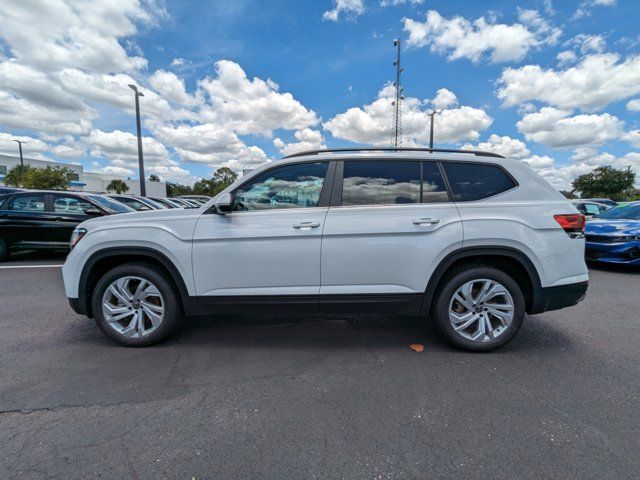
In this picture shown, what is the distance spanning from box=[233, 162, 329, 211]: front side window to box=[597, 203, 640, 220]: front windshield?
7561 millimetres

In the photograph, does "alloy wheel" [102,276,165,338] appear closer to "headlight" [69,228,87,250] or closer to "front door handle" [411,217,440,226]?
"headlight" [69,228,87,250]

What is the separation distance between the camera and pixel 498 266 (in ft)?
10.6

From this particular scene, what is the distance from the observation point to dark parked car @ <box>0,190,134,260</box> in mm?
7484

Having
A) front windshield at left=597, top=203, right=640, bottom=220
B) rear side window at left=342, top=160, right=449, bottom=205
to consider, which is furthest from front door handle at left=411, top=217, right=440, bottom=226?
front windshield at left=597, top=203, right=640, bottom=220

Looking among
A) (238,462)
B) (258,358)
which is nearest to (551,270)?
(258,358)

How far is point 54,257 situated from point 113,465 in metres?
8.48

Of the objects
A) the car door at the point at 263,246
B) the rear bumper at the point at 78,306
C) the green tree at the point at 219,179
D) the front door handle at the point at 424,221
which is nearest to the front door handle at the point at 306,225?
the car door at the point at 263,246

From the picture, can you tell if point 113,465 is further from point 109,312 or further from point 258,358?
point 109,312

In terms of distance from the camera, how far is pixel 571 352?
10.6ft

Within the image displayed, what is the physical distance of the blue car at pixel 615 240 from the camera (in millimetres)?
6457

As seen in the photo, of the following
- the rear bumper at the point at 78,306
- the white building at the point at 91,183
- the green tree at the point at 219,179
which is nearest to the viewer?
the rear bumper at the point at 78,306

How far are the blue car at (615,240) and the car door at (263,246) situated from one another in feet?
21.3

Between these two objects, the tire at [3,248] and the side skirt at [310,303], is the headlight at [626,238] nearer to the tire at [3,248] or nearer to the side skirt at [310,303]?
the side skirt at [310,303]

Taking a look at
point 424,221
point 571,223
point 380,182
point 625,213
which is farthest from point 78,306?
point 625,213
